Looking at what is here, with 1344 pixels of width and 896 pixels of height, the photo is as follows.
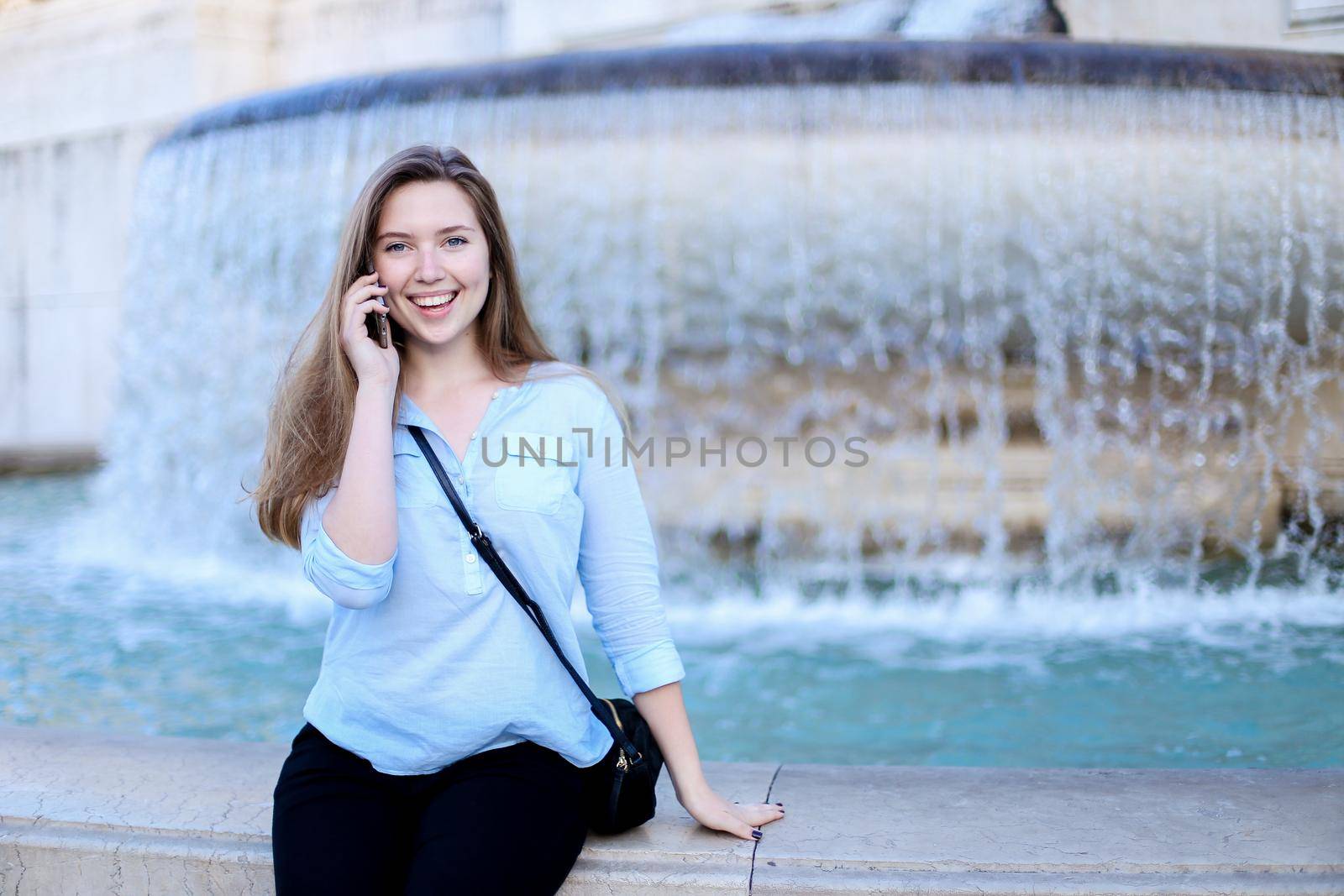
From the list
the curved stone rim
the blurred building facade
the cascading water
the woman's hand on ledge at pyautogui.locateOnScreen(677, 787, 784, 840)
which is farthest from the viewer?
the blurred building facade

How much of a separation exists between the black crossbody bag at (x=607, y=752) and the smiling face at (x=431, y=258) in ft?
0.56

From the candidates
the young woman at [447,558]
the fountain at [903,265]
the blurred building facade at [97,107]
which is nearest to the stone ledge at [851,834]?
the young woman at [447,558]

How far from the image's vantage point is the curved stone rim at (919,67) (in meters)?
4.23

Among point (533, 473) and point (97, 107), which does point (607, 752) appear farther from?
point (97, 107)

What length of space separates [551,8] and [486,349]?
5891mm

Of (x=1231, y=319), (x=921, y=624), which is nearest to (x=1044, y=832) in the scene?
(x=921, y=624)

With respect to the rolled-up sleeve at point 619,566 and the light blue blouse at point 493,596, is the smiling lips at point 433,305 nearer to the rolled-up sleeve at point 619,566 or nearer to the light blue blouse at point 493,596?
the light blue blouse at point 493,596

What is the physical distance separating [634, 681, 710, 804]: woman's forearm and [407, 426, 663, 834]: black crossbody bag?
0.04 meters

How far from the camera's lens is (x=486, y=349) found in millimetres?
1880

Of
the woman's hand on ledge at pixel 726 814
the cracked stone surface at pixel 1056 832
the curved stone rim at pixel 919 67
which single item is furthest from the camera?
the curved stone rim at pixel 919 67

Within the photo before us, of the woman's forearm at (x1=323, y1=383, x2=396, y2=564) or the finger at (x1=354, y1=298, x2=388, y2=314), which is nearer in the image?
the woman's forearm at (x1=323, y1=383, x2=396, y2=564)

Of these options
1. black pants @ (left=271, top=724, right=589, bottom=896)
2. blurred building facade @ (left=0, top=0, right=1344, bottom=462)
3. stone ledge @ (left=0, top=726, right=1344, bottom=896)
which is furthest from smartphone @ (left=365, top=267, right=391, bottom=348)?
blurred building facade @ (left=0, top=0, right=1344, bottom=462)

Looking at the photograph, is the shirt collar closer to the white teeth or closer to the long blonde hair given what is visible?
Answer: the long blonde hair

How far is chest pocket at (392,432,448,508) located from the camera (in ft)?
5.71
